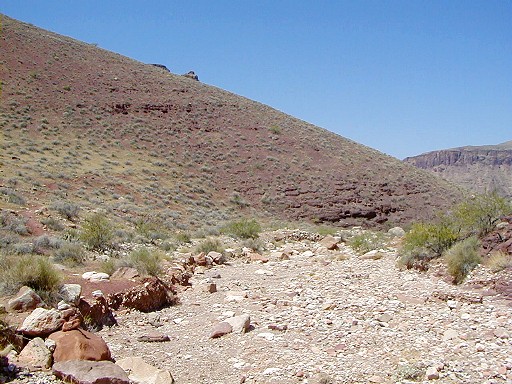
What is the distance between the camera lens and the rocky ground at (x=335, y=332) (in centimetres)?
596

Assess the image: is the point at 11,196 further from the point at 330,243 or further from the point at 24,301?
the point at 330,243

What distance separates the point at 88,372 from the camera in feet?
17.2

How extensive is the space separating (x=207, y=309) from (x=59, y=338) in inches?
144

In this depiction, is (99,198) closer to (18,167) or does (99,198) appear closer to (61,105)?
(18,167)

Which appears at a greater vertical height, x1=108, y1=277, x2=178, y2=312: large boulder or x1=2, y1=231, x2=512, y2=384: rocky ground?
x1=108, y1=277, x2=178, y2=312: large boulder

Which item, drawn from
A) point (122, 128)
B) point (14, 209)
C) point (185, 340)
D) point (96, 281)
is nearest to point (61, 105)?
point (122, 128)

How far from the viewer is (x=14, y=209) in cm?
1467

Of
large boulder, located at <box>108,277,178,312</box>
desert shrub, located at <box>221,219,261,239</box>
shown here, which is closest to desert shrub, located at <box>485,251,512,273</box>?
large boulder, located at <box>108,277,178,312</box>

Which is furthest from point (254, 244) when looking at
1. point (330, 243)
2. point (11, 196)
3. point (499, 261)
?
point (499, 261)

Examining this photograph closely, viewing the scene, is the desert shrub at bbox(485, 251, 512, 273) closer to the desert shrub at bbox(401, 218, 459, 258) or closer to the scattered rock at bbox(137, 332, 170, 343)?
the desert shrub at bbox(401, 218, 459, 258)

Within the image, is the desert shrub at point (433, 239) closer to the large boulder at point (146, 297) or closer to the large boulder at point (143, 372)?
the large boulder at point (146, 297)

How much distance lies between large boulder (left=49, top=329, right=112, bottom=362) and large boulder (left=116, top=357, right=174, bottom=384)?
0.92 feet

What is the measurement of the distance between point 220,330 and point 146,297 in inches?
79.0

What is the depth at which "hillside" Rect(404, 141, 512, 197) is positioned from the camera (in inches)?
3334
